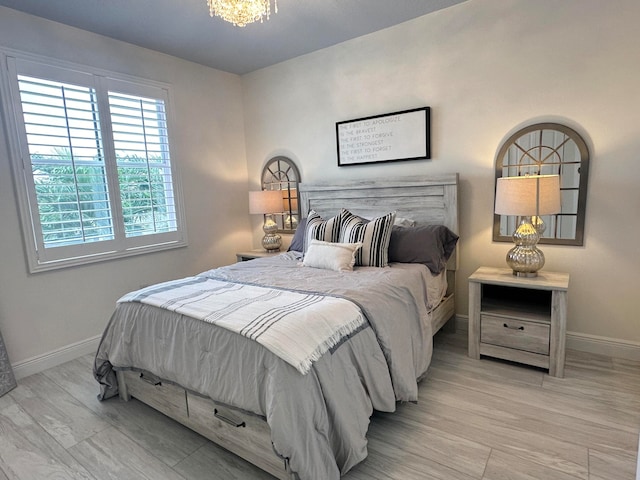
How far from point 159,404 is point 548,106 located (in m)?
3.25

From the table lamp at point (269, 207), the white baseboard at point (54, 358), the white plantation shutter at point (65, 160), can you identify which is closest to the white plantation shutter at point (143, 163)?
the white plantation shutter at point (65, 160)

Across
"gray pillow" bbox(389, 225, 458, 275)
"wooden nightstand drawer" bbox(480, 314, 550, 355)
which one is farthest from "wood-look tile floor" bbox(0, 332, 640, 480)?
"gray pillow" bbox(389, 225, 458, 275)

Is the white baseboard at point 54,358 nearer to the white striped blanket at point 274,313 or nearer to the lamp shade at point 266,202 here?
the white striped blanket at point 274,313

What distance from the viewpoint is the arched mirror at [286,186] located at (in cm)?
398

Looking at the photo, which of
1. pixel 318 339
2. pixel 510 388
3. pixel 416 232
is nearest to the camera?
pixel 318 339

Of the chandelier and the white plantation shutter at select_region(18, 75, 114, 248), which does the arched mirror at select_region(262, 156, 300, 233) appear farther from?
the chandelier

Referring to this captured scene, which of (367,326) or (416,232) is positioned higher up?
(416,232)

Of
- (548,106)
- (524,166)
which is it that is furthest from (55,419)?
(548,106)

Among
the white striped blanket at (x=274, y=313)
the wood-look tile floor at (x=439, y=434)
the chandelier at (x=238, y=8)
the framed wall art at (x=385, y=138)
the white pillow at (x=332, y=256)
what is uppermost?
the chandelier at (x=238, y=8)

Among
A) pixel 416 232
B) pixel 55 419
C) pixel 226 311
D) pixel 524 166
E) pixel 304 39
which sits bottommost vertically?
pixel 55 419

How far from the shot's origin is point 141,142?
329 centimetres

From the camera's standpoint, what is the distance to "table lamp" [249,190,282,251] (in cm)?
375

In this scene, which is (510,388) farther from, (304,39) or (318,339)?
(304,39)

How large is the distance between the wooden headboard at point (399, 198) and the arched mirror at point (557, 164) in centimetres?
45
